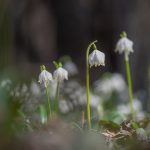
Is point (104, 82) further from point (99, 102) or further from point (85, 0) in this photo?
point (85, 0)

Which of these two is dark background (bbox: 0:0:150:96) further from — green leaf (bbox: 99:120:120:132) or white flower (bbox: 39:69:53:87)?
white flower (bbox: 39:69:53:87)

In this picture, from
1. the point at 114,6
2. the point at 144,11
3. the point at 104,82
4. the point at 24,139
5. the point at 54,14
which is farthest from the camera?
the point at 54,14

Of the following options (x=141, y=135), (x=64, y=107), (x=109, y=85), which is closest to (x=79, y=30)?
(x=109, y=85)

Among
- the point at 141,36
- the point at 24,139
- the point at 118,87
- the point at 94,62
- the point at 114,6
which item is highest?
the point at 114,6

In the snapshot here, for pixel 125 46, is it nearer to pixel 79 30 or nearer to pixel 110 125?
pixel 110 125

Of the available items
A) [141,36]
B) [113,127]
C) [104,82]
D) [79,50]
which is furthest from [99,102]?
[79,50]

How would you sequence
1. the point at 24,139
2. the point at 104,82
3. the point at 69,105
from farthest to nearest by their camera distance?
1. the point at 104,82
2. the point at 69,105
3. the point at 24,139

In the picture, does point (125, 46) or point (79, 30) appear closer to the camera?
point (125, 46)

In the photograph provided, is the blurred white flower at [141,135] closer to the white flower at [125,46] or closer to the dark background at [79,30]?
the white flower at [125,46]

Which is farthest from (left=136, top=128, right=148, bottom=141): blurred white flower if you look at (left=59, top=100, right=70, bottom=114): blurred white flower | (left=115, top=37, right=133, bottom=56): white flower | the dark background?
the dark background
